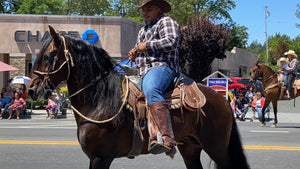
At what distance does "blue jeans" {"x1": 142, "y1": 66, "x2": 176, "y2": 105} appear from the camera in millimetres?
4379

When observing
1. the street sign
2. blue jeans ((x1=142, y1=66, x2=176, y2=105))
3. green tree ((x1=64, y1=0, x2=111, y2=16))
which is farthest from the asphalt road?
green tree ((x1=64, y1=0, x2=111, y2=16))

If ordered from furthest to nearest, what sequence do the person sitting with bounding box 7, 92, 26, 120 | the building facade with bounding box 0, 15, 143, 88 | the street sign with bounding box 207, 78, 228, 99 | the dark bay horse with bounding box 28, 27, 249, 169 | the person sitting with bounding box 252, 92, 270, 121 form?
the building facade with bounding box 0, 15, 143, 88, the street sign with bounding box 207, 78, 228, 99, the person sitting with bounding box 7, 92, 26, 120, the person sitting with bounding box 252, 92, 270, 121, the dark bay horse with bounding box 28, 27, 249, 169

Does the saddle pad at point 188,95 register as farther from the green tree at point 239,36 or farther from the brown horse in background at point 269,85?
the green tree at point 239,36

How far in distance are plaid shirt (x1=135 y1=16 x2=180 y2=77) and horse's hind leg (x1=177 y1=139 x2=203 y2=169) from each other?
101 cm

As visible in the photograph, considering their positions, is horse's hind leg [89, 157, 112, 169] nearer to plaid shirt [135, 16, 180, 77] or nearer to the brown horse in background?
plaid shirt [135, 16, 180, 77]

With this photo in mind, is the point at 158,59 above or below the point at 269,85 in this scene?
above

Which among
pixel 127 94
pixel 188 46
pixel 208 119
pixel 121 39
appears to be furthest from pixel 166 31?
pixel 188 46

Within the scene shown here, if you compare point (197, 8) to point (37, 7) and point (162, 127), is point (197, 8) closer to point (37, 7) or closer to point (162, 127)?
point (37, 7)

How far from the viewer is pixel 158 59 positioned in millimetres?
4582

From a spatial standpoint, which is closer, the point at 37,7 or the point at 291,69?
the point at 291,69

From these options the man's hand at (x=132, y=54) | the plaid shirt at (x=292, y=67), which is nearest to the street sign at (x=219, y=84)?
the plaid shirt at (x=292, y=67)

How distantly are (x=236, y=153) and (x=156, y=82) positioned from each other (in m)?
1.39

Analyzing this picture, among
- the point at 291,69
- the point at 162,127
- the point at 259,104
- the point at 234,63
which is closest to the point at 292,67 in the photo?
the point at 291,69

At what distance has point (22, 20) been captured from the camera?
28.6 meters
